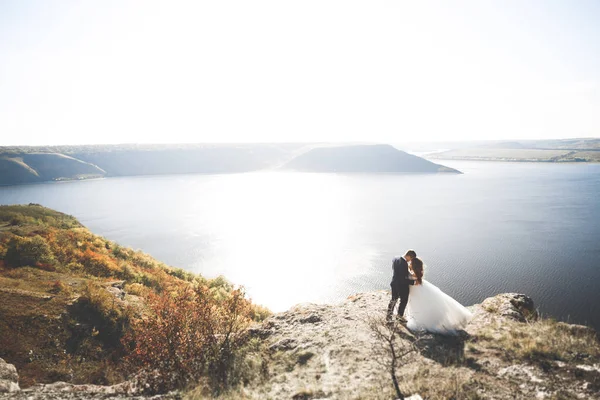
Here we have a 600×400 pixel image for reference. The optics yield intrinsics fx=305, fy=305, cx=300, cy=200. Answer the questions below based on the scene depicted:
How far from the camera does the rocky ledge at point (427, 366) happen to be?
557 cm

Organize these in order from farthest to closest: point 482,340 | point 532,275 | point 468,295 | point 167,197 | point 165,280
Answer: point 167,197 < point 532,275 < point 468,295 < point 165,280 < point 482,340

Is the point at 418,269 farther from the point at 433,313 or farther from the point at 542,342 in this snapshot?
the point at 542,342

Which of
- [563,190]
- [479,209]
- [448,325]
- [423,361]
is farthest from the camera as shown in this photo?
[563,190]

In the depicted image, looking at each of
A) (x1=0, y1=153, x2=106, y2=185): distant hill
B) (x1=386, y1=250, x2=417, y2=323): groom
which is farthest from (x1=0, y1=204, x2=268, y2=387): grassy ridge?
(x1=0, y1=153, x2=106, y2=185): distant hill

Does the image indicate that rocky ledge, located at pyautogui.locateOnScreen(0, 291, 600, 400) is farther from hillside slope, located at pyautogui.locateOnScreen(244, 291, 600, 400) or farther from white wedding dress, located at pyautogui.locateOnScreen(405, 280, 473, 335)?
white wedding dress, located at pyautogui.locateOnScreen(405, 280, 473, 335)

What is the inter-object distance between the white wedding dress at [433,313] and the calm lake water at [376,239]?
2143 centimetres

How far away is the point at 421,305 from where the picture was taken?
8.47 metres

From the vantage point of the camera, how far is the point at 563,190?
90.6 meters

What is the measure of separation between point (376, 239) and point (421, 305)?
147ft

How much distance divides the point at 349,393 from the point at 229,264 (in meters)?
38.5

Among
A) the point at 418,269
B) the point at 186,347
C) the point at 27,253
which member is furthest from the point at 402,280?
the point at 27,253

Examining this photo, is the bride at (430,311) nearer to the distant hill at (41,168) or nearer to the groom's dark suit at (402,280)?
the groom's dark suit at (402,280)

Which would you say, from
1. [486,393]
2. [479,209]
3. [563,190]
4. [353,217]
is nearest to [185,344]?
[486,393]

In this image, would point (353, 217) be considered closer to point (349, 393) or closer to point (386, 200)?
point (386, 200)
